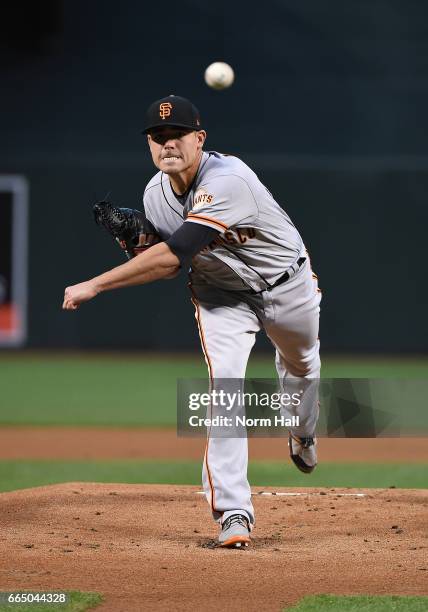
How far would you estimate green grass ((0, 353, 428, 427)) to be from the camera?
9734mm

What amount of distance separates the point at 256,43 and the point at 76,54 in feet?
8.99

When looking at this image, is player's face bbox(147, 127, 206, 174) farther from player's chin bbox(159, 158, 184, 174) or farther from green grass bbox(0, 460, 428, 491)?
green grass bbox(0, 460, 428, 491)

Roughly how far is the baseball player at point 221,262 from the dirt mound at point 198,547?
320 millimetres

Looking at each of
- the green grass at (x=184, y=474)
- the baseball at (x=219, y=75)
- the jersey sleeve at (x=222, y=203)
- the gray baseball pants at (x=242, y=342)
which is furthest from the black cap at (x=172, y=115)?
the baseball at (x=219, y=75)

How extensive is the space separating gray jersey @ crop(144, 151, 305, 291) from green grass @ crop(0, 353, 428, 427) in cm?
488

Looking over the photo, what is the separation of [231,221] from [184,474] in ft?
10.3

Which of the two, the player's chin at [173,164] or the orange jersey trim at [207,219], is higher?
the player's chin at [173,164]

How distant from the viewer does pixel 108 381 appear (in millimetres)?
12242

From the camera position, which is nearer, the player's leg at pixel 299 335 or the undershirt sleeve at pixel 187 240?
the undershirt sleeve at pixel 187 240

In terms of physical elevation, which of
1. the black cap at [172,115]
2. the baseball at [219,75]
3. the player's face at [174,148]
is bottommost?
the player's face at [174,148]

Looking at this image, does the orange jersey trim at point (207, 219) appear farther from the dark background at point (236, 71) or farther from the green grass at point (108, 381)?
the dark background at point (236, 71)

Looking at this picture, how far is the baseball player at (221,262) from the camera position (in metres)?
4.00

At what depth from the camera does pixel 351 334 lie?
47.9ft

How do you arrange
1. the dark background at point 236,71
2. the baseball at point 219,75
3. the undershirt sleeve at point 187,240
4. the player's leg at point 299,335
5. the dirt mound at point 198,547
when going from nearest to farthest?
the dirt mound at point 198,547 → the undershirt sleeve at point 187,240 → the player's leg at point 299,335 → the baseball at point 219,75 → the dark background at point 236,71
